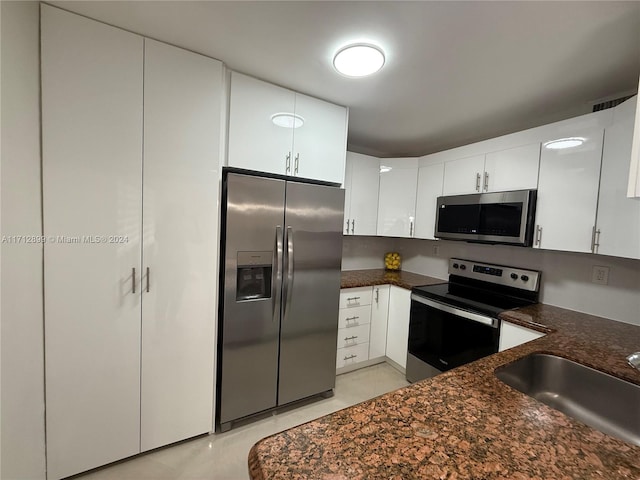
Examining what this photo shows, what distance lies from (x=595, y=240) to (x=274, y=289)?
207cm

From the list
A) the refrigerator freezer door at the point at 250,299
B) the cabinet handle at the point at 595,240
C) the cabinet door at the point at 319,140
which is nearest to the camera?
the cabinet handle at the point at 595,240

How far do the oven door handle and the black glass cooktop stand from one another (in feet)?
0.10

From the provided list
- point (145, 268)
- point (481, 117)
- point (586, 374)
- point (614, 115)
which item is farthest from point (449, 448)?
point (481, 117)

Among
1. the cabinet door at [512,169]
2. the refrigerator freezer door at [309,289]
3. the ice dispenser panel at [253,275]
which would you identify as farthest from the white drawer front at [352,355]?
the cabinet door at [512,169]

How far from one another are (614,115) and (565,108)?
523 mm

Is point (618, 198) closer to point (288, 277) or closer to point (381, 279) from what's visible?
point (381, 279)

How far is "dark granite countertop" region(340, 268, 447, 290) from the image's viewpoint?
8.55 feet

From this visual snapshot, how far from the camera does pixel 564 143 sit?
1.80 m

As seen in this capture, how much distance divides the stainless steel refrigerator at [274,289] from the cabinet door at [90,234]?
1.69ft

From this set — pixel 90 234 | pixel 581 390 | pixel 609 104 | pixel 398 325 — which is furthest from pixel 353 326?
pixel 609 104

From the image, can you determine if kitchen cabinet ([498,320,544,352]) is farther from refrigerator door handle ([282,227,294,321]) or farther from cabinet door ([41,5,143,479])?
cabinet door ([41,5,143,479])

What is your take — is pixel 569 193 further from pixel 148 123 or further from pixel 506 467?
pixel 148 123

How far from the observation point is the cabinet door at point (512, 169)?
1.96 metres

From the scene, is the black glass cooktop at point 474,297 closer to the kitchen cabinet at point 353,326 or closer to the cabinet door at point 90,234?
the kitchen cabinet at point 353,326
